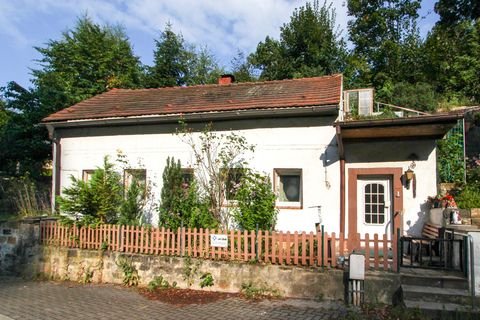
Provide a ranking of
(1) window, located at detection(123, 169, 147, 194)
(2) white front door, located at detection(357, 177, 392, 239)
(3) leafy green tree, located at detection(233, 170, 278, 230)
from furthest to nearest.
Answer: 1. (1) window, located at detection(123, 169, 147, 194)
2. (2) white front door, located at detection(357, 177, 392, 239)
3. (3) leafy green tree, located at detection(233, 170, 278, 230)

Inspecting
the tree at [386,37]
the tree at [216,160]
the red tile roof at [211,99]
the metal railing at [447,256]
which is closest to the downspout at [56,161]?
the red tile roof at [211,99]

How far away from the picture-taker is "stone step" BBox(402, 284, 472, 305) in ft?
19.8

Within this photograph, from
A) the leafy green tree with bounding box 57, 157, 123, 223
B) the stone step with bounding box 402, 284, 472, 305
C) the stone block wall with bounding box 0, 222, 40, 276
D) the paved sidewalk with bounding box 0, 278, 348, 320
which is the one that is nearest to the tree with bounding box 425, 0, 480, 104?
the stone step with bounding box 402, 284, 472, 305

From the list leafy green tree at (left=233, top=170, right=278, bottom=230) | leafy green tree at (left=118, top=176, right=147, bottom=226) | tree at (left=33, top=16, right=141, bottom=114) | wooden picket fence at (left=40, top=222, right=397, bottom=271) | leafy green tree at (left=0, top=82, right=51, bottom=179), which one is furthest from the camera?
tree at (left=33, top=16, right=141, bottom=114)

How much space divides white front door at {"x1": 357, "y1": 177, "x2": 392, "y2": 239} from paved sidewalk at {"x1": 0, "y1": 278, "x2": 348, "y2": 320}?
3.51m

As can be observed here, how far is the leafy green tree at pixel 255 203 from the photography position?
862 centimetres

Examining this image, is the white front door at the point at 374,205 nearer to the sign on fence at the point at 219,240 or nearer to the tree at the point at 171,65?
the sign on fence at the point at 219,240

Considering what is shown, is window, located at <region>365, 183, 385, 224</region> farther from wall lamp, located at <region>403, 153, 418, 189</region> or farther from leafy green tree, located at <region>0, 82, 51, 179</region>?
leafy green tree, located at <region>0, 82, 51, 179</region>

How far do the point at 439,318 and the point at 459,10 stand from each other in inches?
1020

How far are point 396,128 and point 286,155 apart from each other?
267cm

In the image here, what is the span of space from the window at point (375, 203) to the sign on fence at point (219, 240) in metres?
4.03

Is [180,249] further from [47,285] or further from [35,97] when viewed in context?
[35,97]

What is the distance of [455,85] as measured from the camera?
21297 mm

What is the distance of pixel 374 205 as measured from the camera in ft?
32.0
